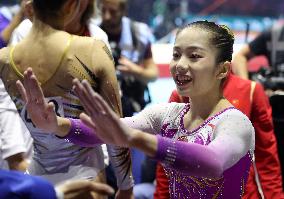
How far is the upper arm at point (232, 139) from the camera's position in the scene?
6.36 feet

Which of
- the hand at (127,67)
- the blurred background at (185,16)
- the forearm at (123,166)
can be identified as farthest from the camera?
the blurred background at (185,16)

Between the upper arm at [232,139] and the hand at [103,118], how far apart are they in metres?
0.30

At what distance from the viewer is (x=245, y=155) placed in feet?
7.18

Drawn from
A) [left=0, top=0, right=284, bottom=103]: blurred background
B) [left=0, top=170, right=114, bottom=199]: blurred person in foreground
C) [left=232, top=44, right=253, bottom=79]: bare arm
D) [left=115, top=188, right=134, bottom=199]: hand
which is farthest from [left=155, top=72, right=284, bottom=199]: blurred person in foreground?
[left=0, top=0, right=284, bottom=103]: blurred background

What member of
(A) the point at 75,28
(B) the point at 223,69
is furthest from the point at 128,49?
(B) the point at 223,69

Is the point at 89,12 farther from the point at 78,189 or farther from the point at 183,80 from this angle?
the point at 78,189

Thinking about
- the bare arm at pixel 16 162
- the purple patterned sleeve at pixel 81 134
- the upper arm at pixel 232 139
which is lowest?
the bare arm at pixel 16 162

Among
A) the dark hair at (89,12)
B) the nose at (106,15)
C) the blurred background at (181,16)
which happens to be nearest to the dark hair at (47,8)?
the dark hair at (89,12)

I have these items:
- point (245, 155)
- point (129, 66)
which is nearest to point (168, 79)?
point (129, 66)

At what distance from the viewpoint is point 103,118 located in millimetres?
1777

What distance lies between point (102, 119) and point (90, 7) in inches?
42.9

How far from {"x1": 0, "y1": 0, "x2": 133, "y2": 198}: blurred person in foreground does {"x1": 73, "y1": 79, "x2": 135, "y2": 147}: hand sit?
694mm

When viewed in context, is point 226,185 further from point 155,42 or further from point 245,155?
point 155,42

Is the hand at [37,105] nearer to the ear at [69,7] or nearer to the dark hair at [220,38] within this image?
the ear at [69,7]
